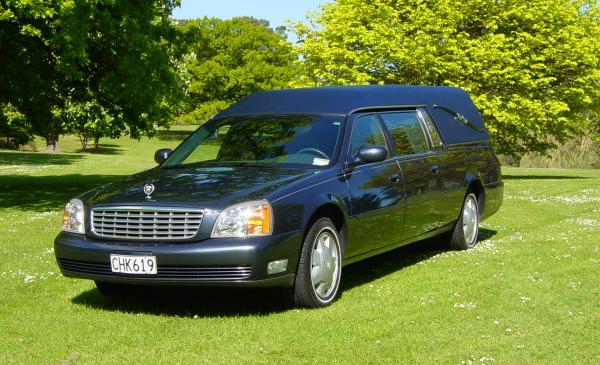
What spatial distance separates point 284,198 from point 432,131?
3568mm

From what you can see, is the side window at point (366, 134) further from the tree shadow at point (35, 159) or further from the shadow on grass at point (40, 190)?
the tree shadow at point (35, 159)

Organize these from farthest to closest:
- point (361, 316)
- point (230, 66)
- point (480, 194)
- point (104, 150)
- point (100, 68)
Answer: point (230, 66) < point (104, 150) < point (100, 68) < point (480, 194) < point (361, 316)

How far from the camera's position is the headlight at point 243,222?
6.72m

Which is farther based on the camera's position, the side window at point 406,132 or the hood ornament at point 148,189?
the side window at point 406,132

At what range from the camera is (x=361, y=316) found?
695 centimetres

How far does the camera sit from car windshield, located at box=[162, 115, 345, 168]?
26.3 ft

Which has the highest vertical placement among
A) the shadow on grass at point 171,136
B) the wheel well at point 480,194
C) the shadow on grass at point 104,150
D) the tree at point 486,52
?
the tree at point 486,52

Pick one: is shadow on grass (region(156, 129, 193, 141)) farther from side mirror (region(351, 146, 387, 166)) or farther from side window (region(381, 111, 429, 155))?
side mirror (region(351, 146, 387, 166))

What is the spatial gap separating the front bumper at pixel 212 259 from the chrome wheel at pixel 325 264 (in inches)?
12.3

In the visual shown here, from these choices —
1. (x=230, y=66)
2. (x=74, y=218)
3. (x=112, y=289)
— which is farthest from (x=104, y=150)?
(x=74, y=218)

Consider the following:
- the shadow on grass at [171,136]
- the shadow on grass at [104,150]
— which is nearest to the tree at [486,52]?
the shadow on grass at [104,150]

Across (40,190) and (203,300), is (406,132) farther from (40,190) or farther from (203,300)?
(40,190)

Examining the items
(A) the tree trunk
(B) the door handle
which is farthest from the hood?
(A) the tree trunk

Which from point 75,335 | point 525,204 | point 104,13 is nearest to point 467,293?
point 75,335
